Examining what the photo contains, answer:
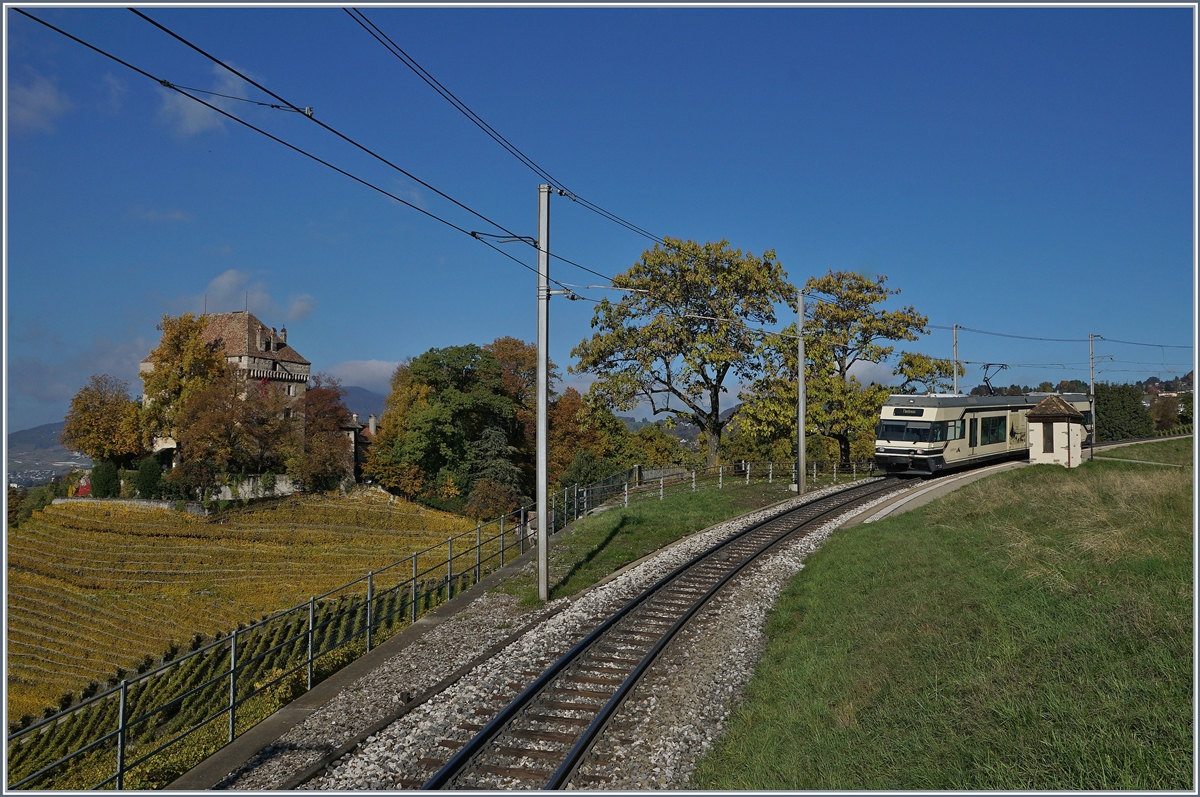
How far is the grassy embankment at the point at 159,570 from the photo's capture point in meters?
A: 36.3

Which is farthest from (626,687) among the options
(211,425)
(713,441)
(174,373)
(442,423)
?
(174,373)

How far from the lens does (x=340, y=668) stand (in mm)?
10820

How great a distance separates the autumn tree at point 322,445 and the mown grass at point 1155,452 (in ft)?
196

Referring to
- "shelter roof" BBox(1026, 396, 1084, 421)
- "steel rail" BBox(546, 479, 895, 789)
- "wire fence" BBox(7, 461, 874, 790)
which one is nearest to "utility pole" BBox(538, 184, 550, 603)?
"wire fence" BBox(7, 461, 874, 790)

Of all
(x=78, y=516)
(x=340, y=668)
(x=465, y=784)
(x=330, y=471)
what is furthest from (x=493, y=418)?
(x=465, y=784)

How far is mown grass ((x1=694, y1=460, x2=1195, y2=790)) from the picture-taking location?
18.5 ft

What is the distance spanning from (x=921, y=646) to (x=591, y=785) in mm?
4326

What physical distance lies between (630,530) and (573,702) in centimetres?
1213

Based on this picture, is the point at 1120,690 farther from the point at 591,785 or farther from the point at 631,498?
the point at 631,498

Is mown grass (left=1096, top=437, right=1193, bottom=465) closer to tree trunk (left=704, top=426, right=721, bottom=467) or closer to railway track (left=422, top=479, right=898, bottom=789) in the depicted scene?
tree trunk (left=704, top=426, right=721, bottom=467)

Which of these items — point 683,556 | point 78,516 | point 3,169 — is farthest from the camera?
point 78,516

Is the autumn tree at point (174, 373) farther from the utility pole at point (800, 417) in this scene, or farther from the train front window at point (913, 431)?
the train front window at point (913, 431)

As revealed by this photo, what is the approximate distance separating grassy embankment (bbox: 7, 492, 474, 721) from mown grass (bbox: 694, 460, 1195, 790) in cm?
3191

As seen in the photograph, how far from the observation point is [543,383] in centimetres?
1438
